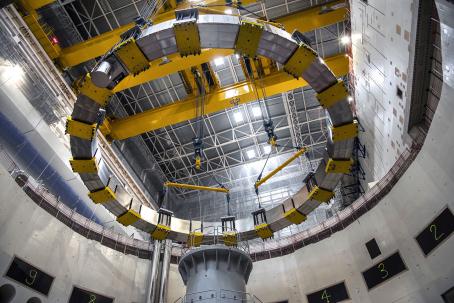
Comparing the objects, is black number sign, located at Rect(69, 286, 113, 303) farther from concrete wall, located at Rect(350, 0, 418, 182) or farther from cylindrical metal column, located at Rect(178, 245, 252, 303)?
concrete wall, located at Rect(350, 0, 418, 182)

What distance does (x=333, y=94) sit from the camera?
12.5m

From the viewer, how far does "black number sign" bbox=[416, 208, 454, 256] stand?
11.5m

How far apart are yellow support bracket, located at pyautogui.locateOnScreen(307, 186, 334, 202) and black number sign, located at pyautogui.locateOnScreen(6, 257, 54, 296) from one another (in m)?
11.4

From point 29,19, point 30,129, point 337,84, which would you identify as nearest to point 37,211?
point 30,129

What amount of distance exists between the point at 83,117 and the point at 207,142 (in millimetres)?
15105

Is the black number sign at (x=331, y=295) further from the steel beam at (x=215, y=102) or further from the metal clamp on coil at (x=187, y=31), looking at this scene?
the metal clamp on coil at (x=187, y=31)

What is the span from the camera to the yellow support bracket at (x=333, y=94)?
1242cm

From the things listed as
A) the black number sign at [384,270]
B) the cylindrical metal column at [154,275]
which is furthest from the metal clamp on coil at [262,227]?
the cylindrical metal column at [154,275]

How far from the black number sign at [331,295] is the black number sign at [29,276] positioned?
11.7 m

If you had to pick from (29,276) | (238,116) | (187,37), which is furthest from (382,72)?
(29,276)

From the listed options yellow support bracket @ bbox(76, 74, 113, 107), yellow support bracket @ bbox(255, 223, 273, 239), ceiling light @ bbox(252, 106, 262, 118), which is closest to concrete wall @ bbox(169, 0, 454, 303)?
yellow support bracket @ bbox(255, 223, 273, 239)

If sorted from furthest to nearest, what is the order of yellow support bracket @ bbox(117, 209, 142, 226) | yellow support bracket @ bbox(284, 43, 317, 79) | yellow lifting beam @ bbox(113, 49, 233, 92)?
yellow lifting beam @ bbox(113, 49, 233, 92)
yellow support bracket @ bbox(117, 209, 142, 226)
yellow support bracket @ bbox(284, 43, 317, 79)

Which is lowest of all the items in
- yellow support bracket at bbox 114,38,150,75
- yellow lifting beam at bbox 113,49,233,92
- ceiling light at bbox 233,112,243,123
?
yellow support bracket at bbox 114,38,150,75

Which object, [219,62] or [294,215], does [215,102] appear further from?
[294,215]
